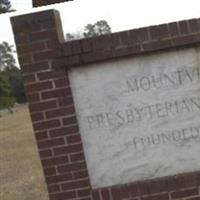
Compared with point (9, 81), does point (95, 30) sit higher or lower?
higher

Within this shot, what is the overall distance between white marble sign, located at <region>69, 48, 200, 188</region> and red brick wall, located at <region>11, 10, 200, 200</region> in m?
0.09

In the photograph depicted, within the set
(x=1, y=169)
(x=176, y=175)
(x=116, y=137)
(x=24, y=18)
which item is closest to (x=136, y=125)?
(x=116, y=137)

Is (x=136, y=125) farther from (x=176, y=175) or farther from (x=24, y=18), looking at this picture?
(x=24, y=18)

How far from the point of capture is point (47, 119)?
5.70 metres

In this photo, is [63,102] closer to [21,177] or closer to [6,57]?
[21,177]

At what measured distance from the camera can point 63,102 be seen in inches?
223

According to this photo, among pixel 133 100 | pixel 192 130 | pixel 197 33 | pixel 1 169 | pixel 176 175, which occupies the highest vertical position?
pixel 197 33

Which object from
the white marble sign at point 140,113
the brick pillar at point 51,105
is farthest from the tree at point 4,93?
the white marble sign at point 140,113

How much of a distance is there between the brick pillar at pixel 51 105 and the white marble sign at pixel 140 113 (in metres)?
0.10

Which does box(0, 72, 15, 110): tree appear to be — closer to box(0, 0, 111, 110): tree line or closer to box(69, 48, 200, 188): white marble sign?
box(0, 0, 111, 110): tree line

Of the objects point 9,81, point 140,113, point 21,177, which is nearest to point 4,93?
point 9,81

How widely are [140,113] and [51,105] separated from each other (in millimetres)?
773

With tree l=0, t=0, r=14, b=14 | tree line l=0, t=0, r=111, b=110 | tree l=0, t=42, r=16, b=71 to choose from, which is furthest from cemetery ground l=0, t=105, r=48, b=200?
tree l=0, t=42, r=16, b=71

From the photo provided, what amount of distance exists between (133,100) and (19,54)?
107 centimetres
